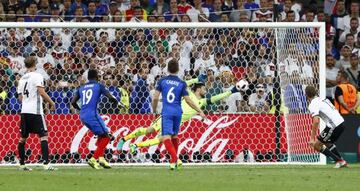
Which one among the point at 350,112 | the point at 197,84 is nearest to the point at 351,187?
the point at 197,84

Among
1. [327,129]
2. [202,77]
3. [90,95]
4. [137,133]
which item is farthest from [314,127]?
[90,95]

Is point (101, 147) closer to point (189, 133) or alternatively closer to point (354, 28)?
point (189, 133)

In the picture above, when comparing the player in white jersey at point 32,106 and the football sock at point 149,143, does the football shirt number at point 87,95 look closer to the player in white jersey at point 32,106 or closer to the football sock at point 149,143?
the player in white jersey at point 32,106

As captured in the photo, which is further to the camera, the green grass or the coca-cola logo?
the coca-cola logo

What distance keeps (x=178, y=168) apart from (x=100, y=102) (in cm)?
368

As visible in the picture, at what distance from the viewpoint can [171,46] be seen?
861 inches

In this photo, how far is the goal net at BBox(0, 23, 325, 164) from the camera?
69.6 ft

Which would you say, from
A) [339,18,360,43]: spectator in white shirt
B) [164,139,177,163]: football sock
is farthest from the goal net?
[339,18,360,43]: spectator in white shirt

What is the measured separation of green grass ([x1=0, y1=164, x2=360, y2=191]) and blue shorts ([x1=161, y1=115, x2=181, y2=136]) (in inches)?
27.4

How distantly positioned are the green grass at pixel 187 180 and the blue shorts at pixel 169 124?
0.70 metres

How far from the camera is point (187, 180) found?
15.0m

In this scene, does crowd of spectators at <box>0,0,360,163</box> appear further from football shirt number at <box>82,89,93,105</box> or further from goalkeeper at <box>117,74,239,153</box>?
football shirt number at <box>82,89,93,105</box>

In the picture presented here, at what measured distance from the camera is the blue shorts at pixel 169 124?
18.1 m

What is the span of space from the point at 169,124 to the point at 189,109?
11.0ft
